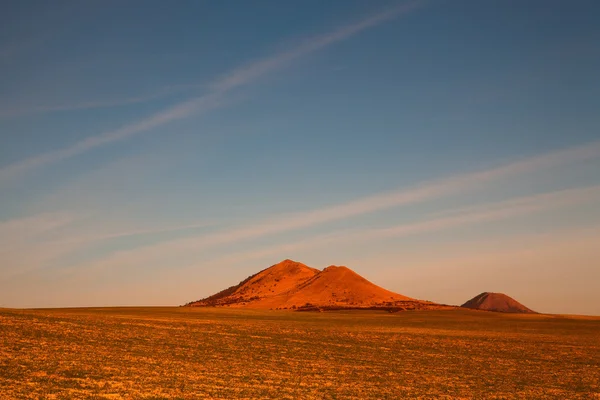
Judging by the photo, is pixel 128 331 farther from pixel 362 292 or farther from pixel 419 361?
pixel 362 292

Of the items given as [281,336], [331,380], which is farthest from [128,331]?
[331,380]

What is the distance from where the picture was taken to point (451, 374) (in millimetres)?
33406

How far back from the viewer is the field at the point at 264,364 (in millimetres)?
24156

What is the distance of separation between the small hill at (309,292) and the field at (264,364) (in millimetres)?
84006

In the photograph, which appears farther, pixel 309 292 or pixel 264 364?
pixel 309 292

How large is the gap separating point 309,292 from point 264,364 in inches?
4900

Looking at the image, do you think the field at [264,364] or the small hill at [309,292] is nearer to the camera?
the field at [264,364]

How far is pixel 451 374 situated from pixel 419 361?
18.5ft

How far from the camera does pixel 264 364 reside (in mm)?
33344

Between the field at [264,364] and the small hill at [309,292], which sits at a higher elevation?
the small hill at [309,292]

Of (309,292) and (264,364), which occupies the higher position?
(309,292)

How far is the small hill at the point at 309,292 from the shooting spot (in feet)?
470

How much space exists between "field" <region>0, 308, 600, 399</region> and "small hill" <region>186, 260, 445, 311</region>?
8401 cm

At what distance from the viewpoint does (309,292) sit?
15650 cm
